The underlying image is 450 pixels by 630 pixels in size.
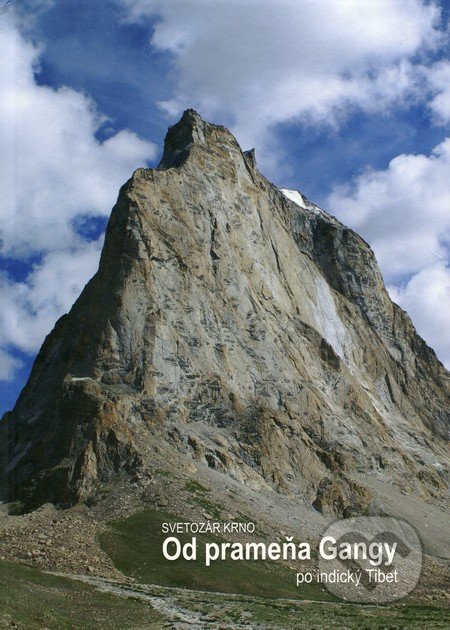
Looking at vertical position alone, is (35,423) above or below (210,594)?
above

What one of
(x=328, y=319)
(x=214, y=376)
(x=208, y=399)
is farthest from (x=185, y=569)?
(x=328, y=319)

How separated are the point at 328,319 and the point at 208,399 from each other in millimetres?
49971

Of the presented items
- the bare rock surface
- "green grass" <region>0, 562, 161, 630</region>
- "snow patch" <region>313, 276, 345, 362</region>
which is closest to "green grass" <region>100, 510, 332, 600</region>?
"green grass" <region>0, 562, 161, 630</region>

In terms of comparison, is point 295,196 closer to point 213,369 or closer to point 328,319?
point 328,319

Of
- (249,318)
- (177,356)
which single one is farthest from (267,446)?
(249,318)

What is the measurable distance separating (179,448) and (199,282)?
100.0ft

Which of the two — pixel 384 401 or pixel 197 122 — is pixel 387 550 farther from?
pixel 197 122

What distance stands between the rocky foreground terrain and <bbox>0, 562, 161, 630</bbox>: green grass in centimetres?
747

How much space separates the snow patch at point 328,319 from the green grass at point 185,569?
68.0 m

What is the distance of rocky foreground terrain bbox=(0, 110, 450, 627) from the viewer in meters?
76.8

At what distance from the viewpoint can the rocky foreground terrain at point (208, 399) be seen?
76750mm

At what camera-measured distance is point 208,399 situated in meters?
98.2

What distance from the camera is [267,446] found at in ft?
314

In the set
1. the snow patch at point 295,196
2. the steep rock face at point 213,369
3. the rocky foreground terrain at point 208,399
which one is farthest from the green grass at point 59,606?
the snow patch at point 295,196
